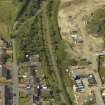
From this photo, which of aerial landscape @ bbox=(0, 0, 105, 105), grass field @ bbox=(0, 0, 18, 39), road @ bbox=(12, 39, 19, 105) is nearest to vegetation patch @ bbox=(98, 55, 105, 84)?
aerial landscape @ bbox=(0, 0, 105, 105)

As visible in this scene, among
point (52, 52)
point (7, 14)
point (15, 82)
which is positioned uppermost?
point (7, 14)

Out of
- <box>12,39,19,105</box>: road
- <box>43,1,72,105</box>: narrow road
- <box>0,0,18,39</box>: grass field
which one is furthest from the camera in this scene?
<box>0,0,18,39</box>: grass field

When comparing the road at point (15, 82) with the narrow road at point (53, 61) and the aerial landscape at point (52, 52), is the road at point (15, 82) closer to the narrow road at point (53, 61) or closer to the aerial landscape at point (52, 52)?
the aerial landscape at point (52, 52)

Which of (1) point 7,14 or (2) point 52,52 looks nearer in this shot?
(2) point 52,52

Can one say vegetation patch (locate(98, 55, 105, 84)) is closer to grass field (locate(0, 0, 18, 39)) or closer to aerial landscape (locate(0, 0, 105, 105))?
aerial landscape (locate(0, 0, 105, 105))

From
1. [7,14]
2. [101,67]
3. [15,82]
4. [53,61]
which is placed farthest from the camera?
[7,14]

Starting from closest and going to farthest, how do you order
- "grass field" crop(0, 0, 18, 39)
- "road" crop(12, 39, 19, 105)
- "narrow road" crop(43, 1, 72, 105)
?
"narrow road" crop(43, 1, 72, 105), "road" crop(12, 39, 19, 105), "grass field" crop(0, 0, 18, 39)

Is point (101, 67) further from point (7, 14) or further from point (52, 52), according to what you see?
point (7, 14)

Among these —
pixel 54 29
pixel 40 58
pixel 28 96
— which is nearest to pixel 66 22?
pixel 54 29

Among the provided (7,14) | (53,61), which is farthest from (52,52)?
(7,14)

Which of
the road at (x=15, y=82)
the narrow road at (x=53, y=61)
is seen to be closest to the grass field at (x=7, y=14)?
the road at (x=15, y=82)
